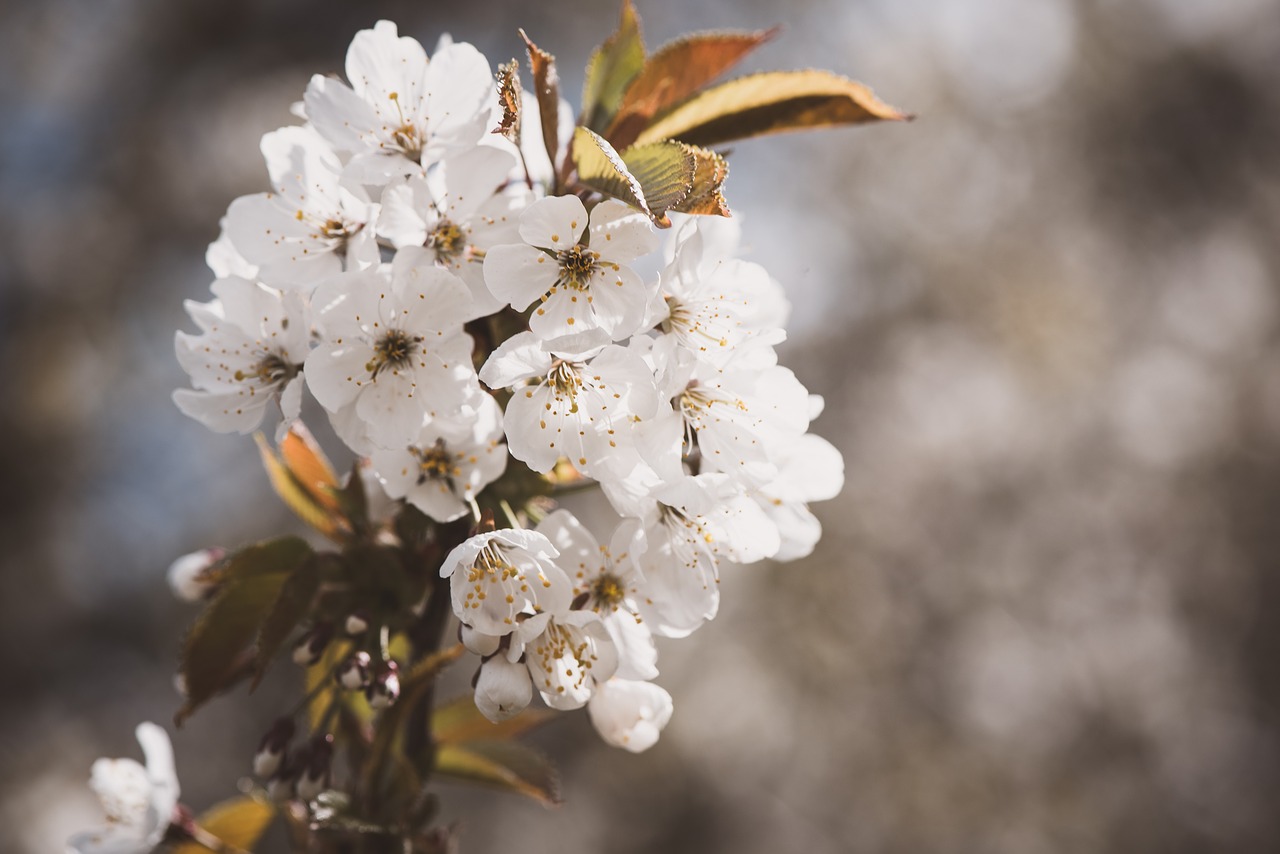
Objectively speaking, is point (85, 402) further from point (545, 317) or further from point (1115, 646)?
point (1115, 646)

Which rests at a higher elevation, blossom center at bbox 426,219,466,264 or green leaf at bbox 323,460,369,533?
blossom center at bbox 426,219,466,264

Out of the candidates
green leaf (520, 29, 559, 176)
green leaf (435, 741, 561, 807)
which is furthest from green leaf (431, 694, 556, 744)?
green leaf (520, 29, 559, 176)

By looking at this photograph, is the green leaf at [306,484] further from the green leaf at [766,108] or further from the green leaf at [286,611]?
the green leaf at [766,108]

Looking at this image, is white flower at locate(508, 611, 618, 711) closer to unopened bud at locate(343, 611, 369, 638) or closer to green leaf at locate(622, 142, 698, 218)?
unopened bud at locate(343, 611, 369, 638)

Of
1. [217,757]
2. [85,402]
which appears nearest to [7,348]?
[85,402]

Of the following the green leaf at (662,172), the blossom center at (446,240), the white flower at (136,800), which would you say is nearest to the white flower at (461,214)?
the blossom center at (446,240)

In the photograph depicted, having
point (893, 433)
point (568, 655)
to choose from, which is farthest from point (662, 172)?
point (893, 433)

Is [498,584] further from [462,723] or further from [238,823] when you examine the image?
[238,823]
